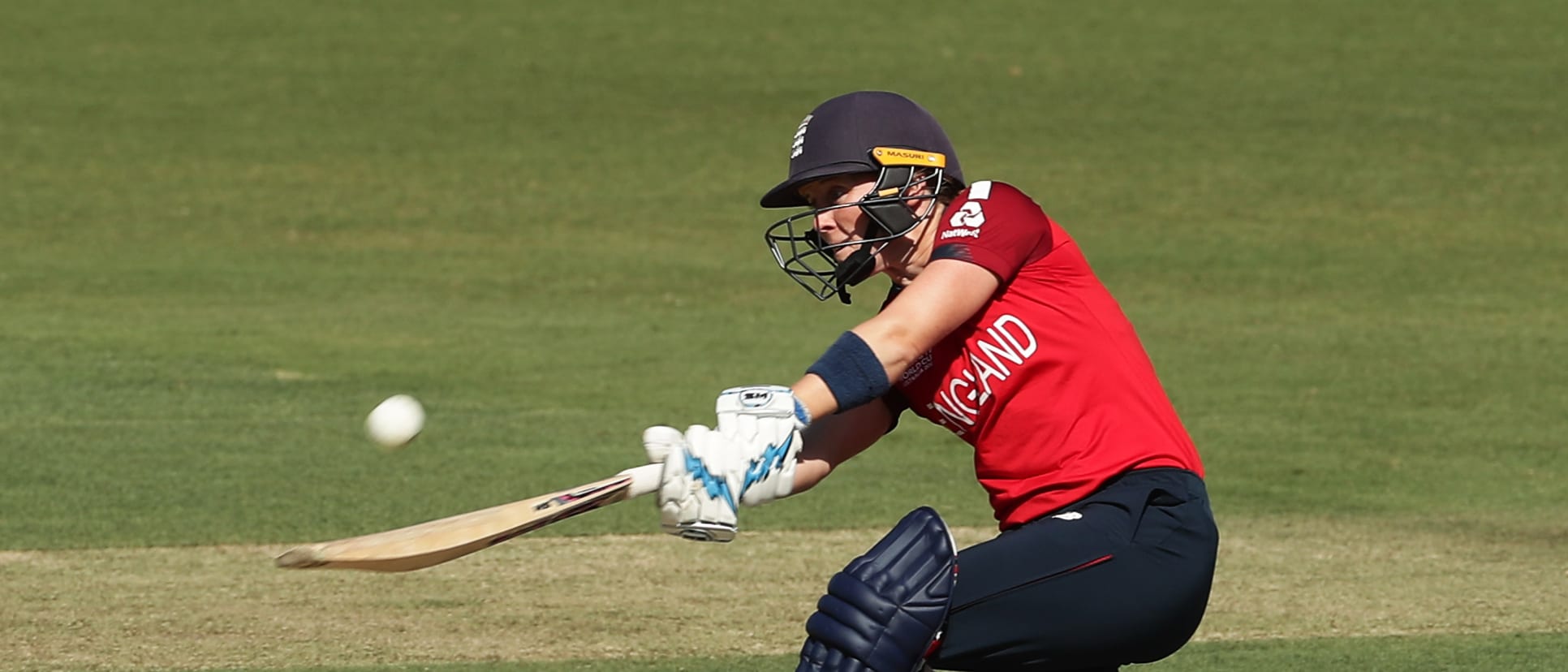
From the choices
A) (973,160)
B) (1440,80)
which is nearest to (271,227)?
(973,160)

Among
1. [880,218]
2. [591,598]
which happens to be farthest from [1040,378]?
[591,598]

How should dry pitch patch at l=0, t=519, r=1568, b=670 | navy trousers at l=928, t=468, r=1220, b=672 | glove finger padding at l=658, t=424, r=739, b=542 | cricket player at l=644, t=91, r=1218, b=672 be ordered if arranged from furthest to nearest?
1. dry pitch patch at l=0, t=519, r=1568, b=670
2. navy trousers at l=928, t=468, r=1220, b=672
3. cricket player at l=644, t=91, r=1218, b=672
4. glove finger padding at l=658, t=424, r=739, b=542

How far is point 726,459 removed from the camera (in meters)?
3.63

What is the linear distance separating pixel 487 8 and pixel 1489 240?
38.6 ft

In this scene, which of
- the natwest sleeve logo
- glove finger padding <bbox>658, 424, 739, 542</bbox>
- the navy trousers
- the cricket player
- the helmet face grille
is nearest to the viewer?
glove finger padding <bbox>658, 424, 739, 542</bbox>

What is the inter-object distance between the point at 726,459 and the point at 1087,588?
756mm

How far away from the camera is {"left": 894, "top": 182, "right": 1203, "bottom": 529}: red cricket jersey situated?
13.3 ft

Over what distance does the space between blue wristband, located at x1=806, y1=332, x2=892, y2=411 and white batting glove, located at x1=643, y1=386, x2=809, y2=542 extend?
94mm

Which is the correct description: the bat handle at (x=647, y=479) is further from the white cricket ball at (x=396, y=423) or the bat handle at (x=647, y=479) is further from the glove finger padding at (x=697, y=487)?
the white cricket ball at (x=396, y=423)

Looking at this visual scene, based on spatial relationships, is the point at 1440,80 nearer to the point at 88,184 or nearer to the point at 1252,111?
the point at 1252,111

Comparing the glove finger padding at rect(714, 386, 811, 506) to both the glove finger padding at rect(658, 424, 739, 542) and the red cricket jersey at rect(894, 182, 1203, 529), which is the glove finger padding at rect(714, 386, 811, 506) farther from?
the red cricket jersey at rect(894, 182, 1203, 529)

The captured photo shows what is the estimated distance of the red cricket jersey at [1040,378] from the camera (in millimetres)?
4062

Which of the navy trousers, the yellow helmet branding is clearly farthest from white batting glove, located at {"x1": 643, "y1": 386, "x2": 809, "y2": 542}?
the yellow helmet branding

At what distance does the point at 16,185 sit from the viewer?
16.7m
